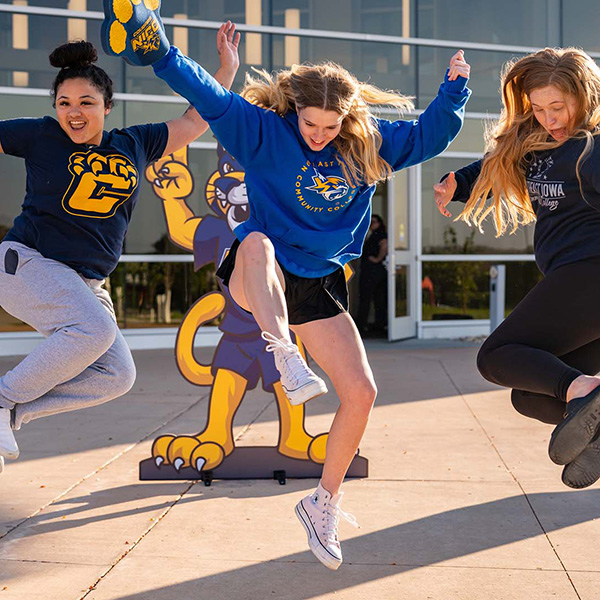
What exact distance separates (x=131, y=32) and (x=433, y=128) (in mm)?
1358

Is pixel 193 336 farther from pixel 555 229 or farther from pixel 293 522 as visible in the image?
pixel 555 229

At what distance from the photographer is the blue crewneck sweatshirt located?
3535mm

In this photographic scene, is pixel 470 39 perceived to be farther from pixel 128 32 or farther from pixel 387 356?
pixel 128 32

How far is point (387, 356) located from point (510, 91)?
7359 mm

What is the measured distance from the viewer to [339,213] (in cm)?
368

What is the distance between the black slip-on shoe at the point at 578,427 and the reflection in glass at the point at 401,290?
9.43m

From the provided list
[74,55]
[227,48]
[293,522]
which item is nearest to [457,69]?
[227,48]

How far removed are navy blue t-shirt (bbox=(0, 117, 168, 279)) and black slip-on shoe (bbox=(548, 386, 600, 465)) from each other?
204 centimetres

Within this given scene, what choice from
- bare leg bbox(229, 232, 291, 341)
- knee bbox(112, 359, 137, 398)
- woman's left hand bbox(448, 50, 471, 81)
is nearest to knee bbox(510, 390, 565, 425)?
bare leg bbox(229, 232, 291, 341)

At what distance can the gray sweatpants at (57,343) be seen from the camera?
3492 mm

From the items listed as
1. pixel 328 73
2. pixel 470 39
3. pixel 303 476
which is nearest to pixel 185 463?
pixel 303 476

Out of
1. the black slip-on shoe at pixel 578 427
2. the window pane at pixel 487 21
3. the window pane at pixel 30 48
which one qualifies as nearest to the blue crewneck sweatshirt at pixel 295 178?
the black slip-on shoe at pixel 578 427

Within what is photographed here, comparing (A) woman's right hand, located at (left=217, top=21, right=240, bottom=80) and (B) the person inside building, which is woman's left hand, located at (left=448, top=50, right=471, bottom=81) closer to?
(A) woman's right hand, located at (left=217, top=21, right=240, bottom=80)

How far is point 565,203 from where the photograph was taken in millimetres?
3447
